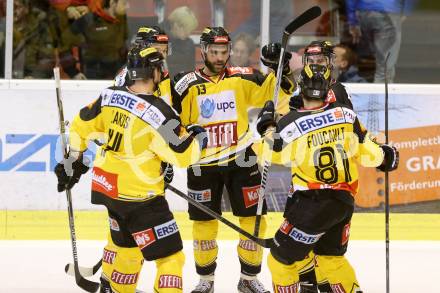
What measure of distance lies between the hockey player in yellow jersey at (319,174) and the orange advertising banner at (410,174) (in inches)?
91.8

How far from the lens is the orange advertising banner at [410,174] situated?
7562mm

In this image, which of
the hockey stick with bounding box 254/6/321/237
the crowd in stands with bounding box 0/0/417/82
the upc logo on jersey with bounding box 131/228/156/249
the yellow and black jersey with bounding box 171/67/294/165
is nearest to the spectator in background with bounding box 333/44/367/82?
the crowd in stands with bounding box 0/0/417/82

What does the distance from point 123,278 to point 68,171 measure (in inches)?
24.6

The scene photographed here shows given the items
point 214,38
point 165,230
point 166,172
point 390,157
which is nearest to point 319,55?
point 214,38

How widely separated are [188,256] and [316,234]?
166 cm

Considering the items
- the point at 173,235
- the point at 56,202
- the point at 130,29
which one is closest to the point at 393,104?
the point at 130,29

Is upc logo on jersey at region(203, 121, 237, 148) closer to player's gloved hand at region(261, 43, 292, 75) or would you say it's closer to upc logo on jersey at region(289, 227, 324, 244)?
player's gloved hand at region(261, 43, 292, 75)

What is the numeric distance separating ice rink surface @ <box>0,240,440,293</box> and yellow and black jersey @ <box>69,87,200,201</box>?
42.0 inches

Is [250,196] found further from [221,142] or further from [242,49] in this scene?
[242,49]

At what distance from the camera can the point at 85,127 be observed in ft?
17.2

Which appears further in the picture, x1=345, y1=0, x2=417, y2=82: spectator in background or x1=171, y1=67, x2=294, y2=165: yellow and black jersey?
x1=345, y1=0, x2=417, y2=82: spectator in background

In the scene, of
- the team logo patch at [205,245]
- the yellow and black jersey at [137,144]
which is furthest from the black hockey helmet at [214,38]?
the team logo patch at [205,245]

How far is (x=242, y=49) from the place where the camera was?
774cm

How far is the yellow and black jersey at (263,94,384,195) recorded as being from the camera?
16.6 feet
